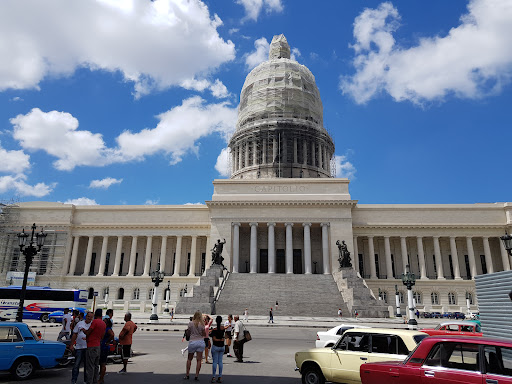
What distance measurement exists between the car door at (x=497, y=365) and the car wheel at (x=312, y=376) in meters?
4.20

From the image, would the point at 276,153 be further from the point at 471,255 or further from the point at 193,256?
the point at 471,255

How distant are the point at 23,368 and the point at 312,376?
763cm

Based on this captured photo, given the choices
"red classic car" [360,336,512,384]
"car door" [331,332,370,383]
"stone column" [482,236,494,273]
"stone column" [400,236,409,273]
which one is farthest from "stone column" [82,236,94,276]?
"red classic car" [360,336,512,384]

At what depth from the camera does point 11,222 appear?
5962cm

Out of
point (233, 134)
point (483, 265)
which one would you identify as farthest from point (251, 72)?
point (483, 265)

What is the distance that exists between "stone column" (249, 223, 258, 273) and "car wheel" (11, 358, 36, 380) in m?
41.7

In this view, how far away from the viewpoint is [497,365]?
606 cm

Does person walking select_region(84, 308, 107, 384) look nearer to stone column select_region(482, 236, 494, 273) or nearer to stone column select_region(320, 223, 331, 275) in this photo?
stone column select_region(320, 223, 331, 275)

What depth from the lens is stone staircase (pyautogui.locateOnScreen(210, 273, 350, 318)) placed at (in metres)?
37.6

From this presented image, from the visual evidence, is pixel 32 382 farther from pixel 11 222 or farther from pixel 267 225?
pixel 11 222

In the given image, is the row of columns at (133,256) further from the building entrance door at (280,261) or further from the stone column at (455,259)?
the stone column at (455,259)

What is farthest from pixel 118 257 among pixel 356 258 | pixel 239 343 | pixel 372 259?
pixel 239 343

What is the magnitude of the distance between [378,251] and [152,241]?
34.1 metres

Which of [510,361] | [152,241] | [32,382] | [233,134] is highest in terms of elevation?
[233,134]
